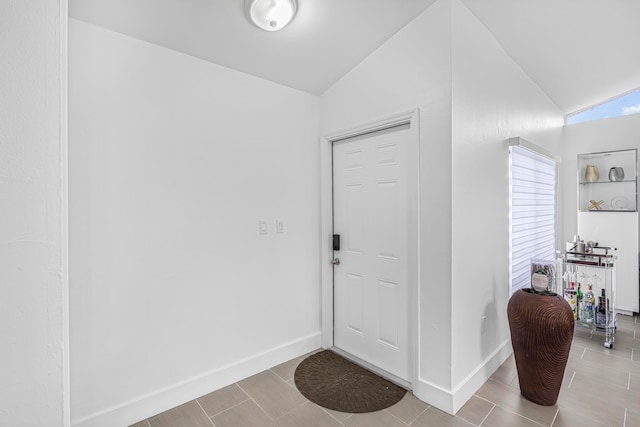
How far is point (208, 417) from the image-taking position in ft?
6.56

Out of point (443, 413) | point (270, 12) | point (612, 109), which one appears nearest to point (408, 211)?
point (443, 413)

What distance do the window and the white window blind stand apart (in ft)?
3.20

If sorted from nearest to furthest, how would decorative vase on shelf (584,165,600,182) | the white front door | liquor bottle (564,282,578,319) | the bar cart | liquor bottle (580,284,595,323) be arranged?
1. the white front door
2. the bar cart
3. liquor bottle (580,284,595,323)
4. liquor bottle (564,282,578,319)
5. decorative vase on shelf (584,165,600,182)

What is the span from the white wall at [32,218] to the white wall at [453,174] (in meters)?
1.94

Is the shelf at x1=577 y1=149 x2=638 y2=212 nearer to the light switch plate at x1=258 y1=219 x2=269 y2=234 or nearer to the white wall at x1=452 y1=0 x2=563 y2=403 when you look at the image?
the white wall at x1=452 y1=0 x2=563 y2=403

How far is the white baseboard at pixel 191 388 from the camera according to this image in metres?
1.86

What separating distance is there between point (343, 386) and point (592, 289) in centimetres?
282

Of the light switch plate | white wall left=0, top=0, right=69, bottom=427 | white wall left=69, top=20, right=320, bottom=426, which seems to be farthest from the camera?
the light switch plate

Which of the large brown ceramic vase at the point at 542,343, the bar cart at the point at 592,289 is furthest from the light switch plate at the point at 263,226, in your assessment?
the bar cart at the point at 592,289

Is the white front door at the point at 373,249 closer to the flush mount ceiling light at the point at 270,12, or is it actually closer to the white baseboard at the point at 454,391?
the white baseboard at the point at 454,391

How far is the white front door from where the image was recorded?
94.0 inches

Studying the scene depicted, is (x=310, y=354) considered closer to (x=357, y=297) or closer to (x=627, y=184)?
(x=357, y=297)

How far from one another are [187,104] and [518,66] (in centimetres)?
296

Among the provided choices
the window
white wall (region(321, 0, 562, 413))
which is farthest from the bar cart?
the window
